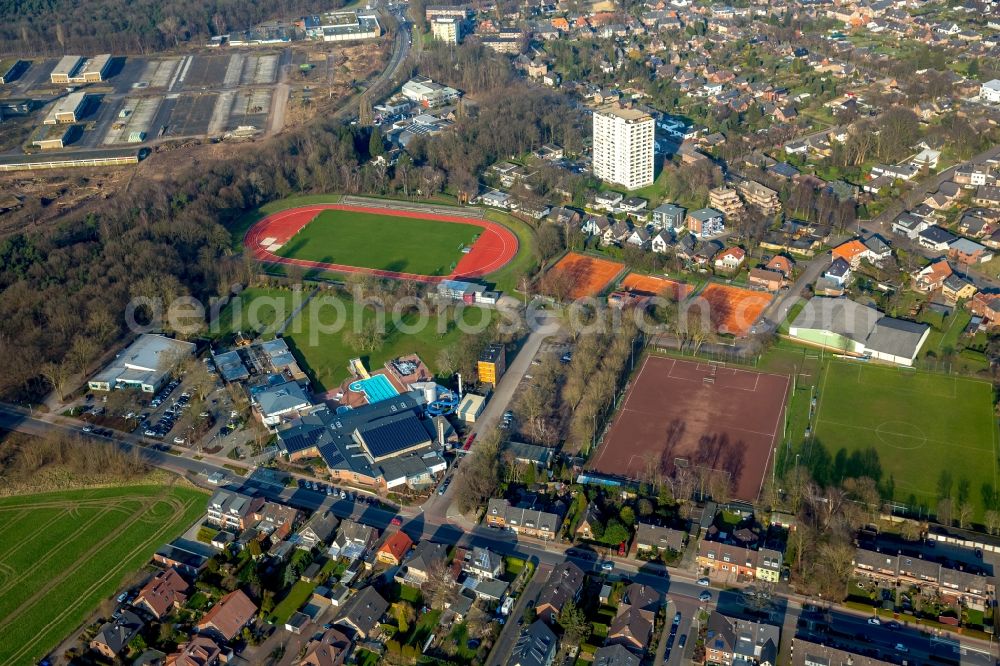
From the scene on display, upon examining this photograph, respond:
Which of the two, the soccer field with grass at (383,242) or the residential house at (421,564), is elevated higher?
the residential house at (421,564)

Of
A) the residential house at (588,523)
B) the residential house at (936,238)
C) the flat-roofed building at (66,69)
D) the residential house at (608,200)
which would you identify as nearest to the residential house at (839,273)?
the residential house at (936,238)

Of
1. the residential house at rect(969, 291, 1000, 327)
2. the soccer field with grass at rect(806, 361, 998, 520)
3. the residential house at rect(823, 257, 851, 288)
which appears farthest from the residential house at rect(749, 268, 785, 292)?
the residential house at rect(969, 291, 1000, 327)

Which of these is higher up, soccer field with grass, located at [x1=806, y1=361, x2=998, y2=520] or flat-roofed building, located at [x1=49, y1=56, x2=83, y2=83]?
flat-roofed building, located at [x1=49, y1=56, x2=83, y2=83]

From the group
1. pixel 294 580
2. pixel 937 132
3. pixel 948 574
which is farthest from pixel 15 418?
pixel 937 132

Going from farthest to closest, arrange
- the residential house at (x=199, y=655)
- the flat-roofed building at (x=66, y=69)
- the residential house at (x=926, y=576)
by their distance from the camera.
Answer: the flat-roofed building at (x=66, y=69)
the residential house at (x=926, y=576)
the residential house at (x=199, y=655)

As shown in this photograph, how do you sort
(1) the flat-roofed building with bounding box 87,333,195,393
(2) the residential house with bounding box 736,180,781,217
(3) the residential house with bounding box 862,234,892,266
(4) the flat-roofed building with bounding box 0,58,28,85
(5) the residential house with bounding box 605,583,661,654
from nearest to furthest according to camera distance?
(5) the residential house with bounding box 605,583,661,654 < (1) the flat-roofed building with bounding box 87,333,195,393 < (3) the residential house with bounding box 862,234,892,266 < (2) the residential house with bounding box 736,180,781,217 < (4) the flat-roofed building with bounding box 0,58,28,85

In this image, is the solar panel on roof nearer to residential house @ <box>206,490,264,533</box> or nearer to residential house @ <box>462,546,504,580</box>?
residential house @ <box>206,490,264,533</box>

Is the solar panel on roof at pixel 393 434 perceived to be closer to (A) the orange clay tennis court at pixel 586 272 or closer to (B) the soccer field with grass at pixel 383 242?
(A) the orange clay tennis court at pixel 586 272
